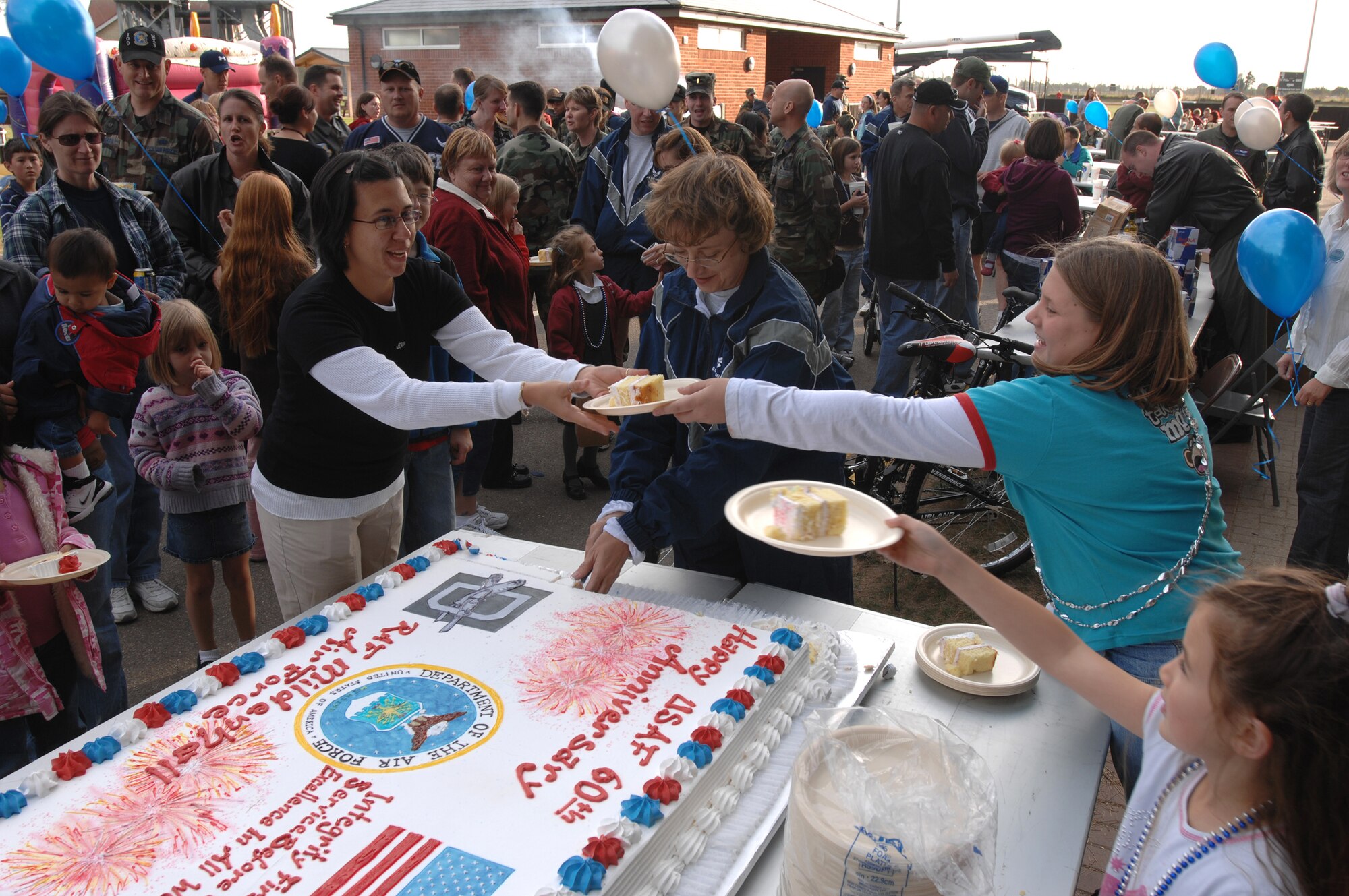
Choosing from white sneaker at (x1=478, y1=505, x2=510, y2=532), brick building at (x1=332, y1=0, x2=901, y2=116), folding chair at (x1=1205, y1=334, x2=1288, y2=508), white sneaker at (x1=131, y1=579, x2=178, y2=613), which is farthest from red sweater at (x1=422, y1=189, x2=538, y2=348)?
brick building at (x1=332, y1=0, x2=901, y2=116)

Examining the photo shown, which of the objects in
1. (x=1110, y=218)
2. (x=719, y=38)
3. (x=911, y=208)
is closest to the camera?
(x=911, y=208)

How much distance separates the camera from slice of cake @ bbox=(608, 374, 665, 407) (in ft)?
7.01

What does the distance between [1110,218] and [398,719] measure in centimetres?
658

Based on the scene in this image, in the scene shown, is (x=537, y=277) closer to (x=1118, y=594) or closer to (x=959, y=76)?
(x=959, y=76)

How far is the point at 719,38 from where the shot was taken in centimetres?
2419

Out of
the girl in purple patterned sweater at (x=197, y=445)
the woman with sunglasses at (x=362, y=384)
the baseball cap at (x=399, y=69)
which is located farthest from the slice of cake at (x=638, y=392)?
the baseball cap at (x=399, y=69)

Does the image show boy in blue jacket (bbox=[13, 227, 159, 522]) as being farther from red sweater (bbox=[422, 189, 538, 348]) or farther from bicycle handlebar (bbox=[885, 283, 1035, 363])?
bicycle handlebar (bbox=[885, 283, 1035, 363])

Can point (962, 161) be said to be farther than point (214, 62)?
No

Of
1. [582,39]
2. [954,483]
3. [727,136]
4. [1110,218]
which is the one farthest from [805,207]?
[582,39]

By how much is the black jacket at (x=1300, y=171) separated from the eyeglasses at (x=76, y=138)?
10.4 metres

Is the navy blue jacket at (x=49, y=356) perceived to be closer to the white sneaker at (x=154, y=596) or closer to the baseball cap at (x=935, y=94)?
the white sneaker at (x=154, y=596)

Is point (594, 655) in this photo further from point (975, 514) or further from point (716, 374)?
point (975, 514)

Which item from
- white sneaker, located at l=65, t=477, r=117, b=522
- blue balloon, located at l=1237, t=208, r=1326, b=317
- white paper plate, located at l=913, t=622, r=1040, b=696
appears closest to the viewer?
white paper plate, located at l=913, t=622, r=1040, b=696

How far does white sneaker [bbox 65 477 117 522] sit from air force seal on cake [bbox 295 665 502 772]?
172cm
